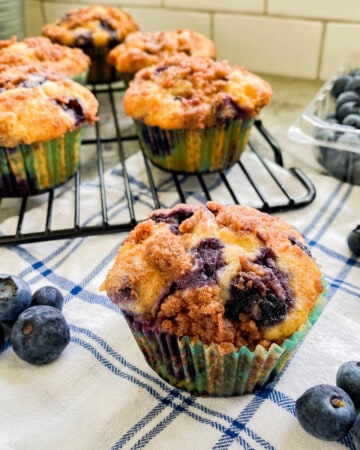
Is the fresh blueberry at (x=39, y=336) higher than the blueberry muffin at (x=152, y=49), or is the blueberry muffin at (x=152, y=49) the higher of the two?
the blueberry muffin at (x=152, y=49)

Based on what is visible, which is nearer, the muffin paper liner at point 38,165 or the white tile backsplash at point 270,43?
the muffin paper liner at point 38,165

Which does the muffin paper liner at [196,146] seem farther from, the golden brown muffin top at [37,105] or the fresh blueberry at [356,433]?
the fresh blueberry at [356,433]

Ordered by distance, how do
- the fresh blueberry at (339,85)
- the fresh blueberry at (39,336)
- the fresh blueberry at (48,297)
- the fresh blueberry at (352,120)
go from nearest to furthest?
1. the fresh blueberry at (39,336)
2. the fresh blueberry at (48,297)
3. the fresh blueberry at (352,120)
4. the fresh blueberry at (339,85)

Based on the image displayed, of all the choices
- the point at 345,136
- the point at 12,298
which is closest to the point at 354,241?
the point at 345,136

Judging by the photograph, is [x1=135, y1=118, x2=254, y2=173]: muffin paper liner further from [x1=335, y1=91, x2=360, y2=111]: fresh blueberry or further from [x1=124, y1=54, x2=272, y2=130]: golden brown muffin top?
[x1=335, y1=91, x2=360, y2=111]: fresh blueberry

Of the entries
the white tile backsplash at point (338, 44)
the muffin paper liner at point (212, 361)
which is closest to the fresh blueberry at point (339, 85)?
the white tile backsplash at point (338, 44)

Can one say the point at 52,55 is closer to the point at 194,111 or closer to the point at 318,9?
the point at 194,111

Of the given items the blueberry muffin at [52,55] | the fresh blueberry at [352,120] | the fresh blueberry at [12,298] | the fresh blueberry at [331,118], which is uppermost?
the blueberry muffin at [52,55]

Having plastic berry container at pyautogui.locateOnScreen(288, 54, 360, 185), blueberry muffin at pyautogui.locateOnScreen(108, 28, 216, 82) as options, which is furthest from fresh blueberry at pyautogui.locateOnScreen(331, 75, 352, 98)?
blueberry muffin at pyautogui.locateOnScreen(108, 28, 216, 82)
